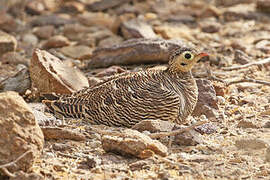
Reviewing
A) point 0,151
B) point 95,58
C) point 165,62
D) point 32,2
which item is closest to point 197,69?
point 165,62

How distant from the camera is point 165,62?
8195 millimetres

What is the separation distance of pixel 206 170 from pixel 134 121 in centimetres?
115

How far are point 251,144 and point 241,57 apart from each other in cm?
375

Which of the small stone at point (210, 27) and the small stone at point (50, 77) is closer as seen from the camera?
the small stone at point (50, 77)

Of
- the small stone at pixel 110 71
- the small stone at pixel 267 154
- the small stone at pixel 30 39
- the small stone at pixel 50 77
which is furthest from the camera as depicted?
the small stone at pixel 30 39

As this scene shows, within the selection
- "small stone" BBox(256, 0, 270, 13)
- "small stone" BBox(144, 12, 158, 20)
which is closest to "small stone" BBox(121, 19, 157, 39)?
"small stone" BBox(144, 12, 158, 20)

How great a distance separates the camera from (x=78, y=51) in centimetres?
934

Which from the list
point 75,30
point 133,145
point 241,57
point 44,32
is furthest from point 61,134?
point 75,30

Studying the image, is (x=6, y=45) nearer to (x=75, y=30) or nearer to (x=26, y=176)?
(x=75, y=30)

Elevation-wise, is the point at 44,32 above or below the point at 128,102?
below

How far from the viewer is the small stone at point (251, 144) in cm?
473

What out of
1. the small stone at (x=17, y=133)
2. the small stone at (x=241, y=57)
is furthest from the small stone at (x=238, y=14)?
the small stone at (x=17, y=133)

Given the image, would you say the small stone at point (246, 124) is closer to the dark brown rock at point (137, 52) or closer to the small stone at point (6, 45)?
the dark brown rock at point (137, 52)

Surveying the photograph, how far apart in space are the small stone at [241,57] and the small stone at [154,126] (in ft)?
11.9
